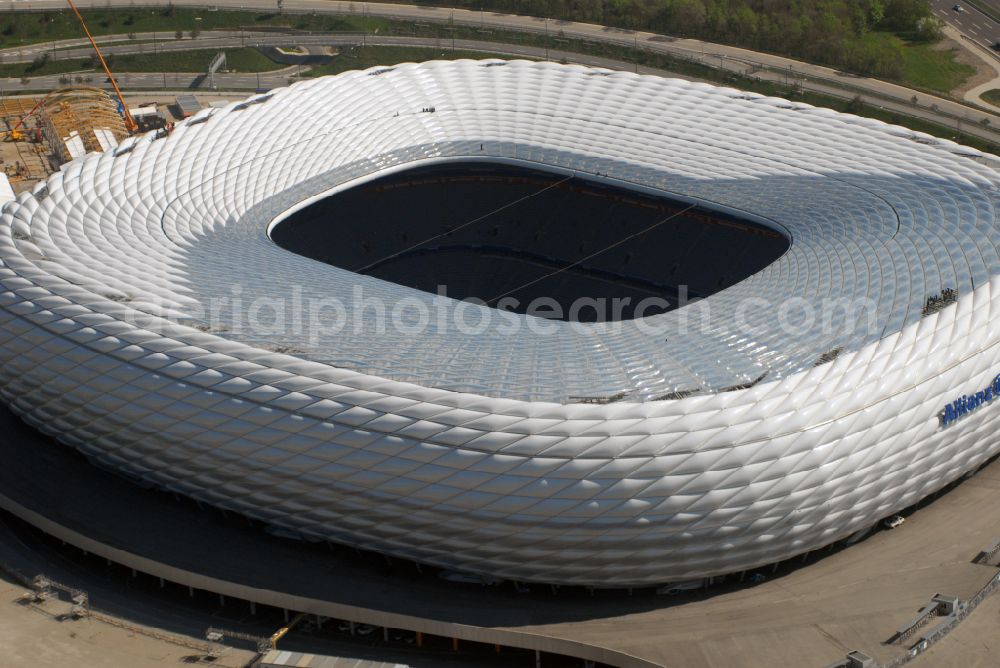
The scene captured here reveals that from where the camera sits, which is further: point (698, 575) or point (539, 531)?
point (698, 575)

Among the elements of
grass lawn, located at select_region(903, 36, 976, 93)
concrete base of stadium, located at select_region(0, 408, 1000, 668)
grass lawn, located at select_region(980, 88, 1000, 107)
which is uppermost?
grass lawn, located at select_region(903, 36, 976, 93)

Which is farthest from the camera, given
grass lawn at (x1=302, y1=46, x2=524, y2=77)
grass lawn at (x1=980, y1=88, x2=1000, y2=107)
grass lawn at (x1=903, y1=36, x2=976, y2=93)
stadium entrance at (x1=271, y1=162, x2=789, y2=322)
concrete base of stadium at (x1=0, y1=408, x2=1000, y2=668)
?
grass lawn at (x1=302, y1=46, x2=524, y2=77)

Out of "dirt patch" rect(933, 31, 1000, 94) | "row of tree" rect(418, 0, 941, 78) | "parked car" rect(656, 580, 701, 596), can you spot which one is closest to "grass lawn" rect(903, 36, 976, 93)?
"dirt patch" rect(933, 31, 1000, 94)

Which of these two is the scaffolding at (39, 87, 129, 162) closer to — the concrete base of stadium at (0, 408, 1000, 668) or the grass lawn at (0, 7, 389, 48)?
the grass lawn at (0, 7, 389, 48)

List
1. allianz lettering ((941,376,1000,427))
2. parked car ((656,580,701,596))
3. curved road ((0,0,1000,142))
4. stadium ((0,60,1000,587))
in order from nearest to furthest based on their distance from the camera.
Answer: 1. stadium ((0,60,1000,587))
2. parked car ((656,580,701,596))
3. allianz lettering ((941,376,1000,427))
4. curved road ((0,0,1000,142))

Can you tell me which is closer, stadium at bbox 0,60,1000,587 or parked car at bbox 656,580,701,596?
stadium at bbox 0,60,1000,587

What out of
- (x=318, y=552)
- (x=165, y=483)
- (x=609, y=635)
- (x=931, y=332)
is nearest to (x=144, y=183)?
(x=165, y=483)

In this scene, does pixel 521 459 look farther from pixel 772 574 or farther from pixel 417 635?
pixel 772 574
